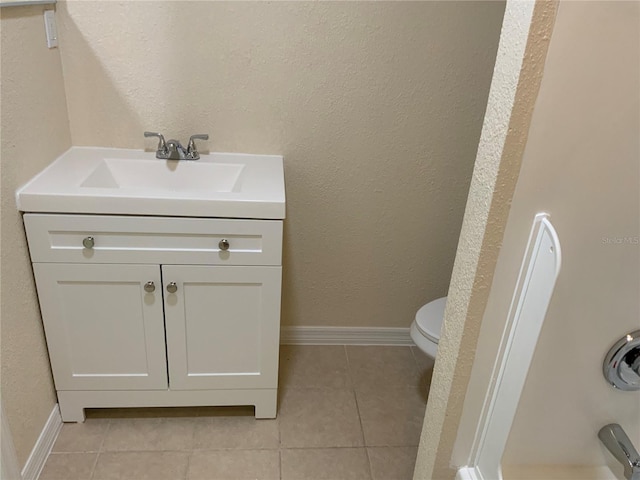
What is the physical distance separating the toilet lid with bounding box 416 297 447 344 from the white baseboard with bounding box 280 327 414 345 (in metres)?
0.44

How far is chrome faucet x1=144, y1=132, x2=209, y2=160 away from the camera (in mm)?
1769

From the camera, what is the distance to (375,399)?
1.99 m

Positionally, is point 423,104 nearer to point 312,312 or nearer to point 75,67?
point 312,312

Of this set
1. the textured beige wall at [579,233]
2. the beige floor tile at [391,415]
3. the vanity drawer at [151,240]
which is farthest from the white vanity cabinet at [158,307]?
the textured beige wall at [579,233]

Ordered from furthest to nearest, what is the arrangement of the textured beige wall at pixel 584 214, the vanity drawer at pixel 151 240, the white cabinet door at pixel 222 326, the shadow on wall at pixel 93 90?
the shadow on wall at pixel 93 90 < the white cabinet door at pixel 222 326 < the vanity drawer at pixel 151 240 < the textured beige wall at pixel 584 214

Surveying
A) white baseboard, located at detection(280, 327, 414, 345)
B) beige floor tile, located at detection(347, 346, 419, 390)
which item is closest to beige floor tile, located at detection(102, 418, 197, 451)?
white baseboard, located at detection(280, 327, 414, 345)

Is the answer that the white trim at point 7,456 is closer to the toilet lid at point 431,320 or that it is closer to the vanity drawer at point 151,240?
the vanity drawer at point 151,240

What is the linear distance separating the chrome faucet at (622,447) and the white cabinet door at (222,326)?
3.07ft

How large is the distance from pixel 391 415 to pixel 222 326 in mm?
736

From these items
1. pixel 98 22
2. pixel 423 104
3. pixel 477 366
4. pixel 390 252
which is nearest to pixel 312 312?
pixel 390 252

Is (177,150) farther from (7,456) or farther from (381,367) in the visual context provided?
(381,367)

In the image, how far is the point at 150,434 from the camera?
5.77ft

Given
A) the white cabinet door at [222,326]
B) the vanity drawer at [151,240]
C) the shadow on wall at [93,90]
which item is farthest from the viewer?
the shadow on wall at [93,90]

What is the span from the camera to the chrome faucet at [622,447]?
105 cm
